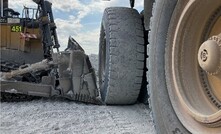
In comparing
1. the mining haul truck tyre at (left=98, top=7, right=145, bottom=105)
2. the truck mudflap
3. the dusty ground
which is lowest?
the dusty ground

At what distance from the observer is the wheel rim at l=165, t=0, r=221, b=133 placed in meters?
1.77

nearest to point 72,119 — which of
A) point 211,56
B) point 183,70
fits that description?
point 183,70

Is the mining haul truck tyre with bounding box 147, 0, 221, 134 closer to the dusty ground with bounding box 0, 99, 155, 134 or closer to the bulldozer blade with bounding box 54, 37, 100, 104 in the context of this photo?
the dusty ground with bounding box 0, 99, 155, 134

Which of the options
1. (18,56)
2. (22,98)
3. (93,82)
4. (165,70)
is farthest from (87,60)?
(165,70)

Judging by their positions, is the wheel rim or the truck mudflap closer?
the wheel rim

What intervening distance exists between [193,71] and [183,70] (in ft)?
0.15

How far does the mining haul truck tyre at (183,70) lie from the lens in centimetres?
178

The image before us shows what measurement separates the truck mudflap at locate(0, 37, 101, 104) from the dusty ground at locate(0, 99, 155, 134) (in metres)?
0.17

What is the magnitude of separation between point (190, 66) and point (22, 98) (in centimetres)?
479

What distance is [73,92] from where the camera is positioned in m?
5.88

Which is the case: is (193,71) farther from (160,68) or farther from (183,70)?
(160,68)

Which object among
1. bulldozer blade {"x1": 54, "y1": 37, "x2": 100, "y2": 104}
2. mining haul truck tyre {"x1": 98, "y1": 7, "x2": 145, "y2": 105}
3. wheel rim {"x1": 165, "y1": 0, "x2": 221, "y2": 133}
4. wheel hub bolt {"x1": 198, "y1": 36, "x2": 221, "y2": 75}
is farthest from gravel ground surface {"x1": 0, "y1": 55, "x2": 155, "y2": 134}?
wheel hub bolt {"x1": 198, "y1": 36, "x2": 221, "y2": 75}

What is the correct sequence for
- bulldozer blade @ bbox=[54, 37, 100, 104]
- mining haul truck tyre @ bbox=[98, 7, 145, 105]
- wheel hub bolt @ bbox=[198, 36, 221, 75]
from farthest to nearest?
1. bulldozer blade @ bbox=[54, 37, 100, 104]
2. mining haul truck tyre @ bbox=[98, 7, 145, 105]
3. wheel hub bolt @ bbox=[198, 36, 221, 75]

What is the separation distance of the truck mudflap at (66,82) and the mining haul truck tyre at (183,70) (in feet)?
11.9
